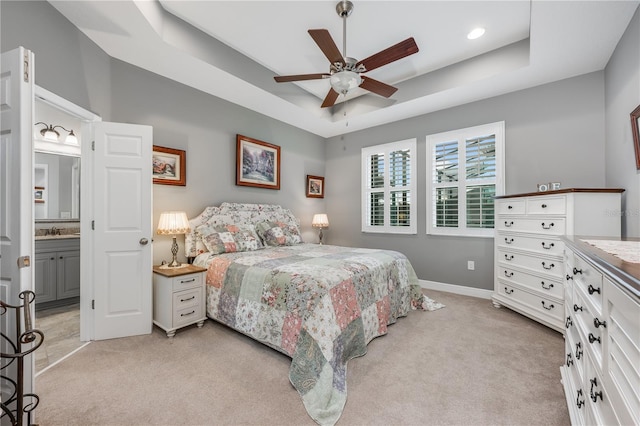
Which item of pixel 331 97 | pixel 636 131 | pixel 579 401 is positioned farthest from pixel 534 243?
pixel 331 97

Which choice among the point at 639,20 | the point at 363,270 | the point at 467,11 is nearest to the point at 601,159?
the point at 639,20

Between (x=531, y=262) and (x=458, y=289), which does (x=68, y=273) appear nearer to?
(x=458, y=289)

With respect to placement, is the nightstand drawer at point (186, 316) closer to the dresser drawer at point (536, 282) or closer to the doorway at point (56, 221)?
the doorway at point (56, 221)

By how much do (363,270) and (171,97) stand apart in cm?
306

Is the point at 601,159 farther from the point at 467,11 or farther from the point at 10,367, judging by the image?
the point at 10,367

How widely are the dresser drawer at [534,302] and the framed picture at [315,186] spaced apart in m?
3.28

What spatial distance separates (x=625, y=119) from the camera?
7.77ft

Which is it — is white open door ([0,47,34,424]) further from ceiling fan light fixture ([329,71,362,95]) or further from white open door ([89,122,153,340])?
ceiling fan light fixture ([329,71,362,95])

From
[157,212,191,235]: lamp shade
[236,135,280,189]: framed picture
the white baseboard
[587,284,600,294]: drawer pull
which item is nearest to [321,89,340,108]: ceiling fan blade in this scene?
[236,135,280,189]: framed picture

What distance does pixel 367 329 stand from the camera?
2393mm

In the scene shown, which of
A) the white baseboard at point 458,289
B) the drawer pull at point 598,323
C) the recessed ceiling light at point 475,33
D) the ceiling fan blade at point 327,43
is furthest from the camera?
the white baseboard at point 458,289

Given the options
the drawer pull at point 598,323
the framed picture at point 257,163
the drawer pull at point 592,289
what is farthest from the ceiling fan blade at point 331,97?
the drawer pull at point 598,323

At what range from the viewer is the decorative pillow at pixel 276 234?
379cm

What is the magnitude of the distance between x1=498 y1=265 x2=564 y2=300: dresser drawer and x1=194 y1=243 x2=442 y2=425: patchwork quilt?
44.9 inches
